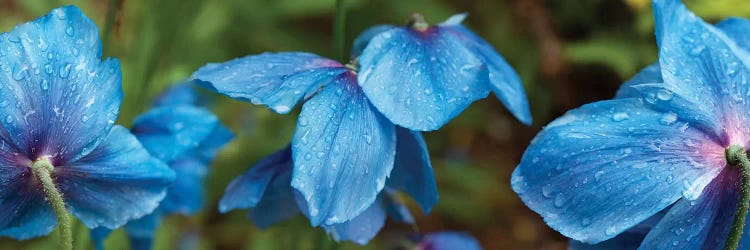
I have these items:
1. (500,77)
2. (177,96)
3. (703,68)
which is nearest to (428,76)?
(500,77)

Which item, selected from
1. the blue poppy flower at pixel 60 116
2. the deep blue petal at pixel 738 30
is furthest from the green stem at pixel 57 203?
the deep blue petal at pixel 738 30

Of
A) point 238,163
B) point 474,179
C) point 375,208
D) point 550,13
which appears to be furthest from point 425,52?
point 550,13

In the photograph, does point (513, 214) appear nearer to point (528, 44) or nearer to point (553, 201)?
point (528, 44)

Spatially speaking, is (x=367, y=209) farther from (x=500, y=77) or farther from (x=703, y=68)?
(x=703, y=68)

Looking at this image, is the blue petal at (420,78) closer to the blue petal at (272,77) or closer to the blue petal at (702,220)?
the blue petal at (272,77)

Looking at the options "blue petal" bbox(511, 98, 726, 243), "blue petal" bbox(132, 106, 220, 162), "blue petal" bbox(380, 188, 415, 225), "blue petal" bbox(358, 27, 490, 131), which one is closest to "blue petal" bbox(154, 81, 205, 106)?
"blue petal" bbox(132, 106, 220, 162)

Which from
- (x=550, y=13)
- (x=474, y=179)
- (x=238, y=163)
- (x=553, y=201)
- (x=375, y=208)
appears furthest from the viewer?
(x=550, y=13)

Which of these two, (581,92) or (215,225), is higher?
(581,92)
